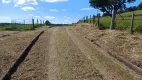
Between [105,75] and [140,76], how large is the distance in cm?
108

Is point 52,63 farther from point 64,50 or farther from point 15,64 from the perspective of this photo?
point 64,50

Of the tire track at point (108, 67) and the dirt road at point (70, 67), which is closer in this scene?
the dirt road at point (70, 67)

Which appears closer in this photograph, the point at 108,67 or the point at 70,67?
the point at 70,67

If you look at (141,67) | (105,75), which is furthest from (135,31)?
(105,75)

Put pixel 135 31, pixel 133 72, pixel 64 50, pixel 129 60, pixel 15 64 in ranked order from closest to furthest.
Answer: pixel 133 72 → pixel 15 64 → pixel 129 60 → pixel 64 50 → pixel 135 31

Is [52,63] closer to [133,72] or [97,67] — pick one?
[97,67]

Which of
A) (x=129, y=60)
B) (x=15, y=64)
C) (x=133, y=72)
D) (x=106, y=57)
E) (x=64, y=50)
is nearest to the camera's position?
(x=133, y=72)

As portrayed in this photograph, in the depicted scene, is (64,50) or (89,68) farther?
(64,50)

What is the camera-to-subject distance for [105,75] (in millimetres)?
8375

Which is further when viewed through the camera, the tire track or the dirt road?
the tire track

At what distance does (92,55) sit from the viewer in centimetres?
1171

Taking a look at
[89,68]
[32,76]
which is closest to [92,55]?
[89,68]

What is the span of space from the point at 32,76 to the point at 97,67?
2365 millimetres

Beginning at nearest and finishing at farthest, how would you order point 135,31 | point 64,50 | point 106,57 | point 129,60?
point 129,60 < point 106,57 < point 64,50 < point 135,31
